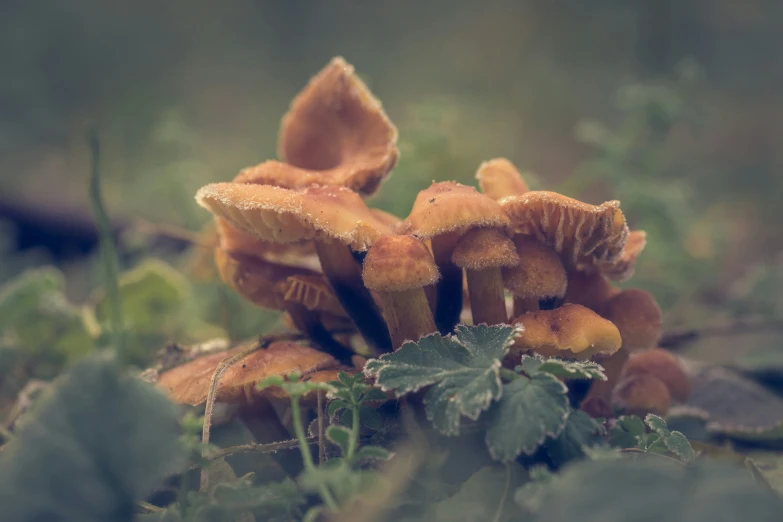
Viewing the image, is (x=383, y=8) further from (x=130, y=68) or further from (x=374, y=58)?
(x=130, y=68)

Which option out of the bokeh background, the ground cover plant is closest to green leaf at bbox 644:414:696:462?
the ground cover plant

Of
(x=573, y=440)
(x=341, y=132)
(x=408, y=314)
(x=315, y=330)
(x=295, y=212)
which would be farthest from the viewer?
(x=341, y=132)

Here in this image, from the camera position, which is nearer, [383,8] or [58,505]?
[58,505]

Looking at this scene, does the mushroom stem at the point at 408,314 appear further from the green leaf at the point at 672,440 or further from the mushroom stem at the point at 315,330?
the green leaf at the point at 672,440

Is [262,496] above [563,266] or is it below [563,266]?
below

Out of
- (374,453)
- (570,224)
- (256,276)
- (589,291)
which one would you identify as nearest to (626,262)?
(589,291)

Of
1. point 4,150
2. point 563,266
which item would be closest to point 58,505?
point 563,266

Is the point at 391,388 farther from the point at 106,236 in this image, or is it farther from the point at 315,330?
the point at 106,236
